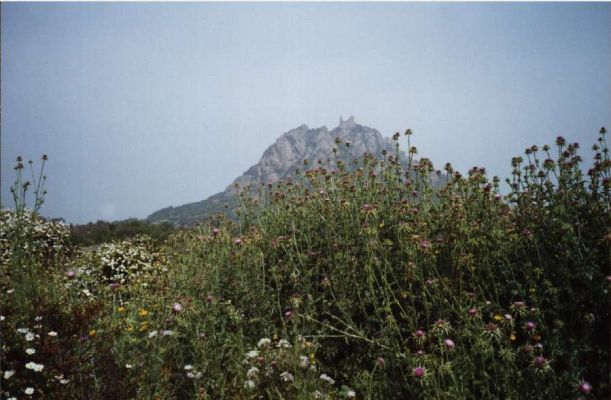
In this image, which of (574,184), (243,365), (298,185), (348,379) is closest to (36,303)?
(243,365)

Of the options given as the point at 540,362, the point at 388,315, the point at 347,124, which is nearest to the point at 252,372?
the point at 388,315

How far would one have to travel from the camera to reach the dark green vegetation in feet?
9.07

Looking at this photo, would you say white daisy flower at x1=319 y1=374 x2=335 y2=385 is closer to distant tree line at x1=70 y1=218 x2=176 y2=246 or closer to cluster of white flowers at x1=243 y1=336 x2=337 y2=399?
cluster of white flowers at x1=243 y1=336 x2=337 y2=399

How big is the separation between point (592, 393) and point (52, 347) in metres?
4.32

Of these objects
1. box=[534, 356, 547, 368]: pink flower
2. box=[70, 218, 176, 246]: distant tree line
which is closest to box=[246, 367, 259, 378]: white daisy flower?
box=[534, 356, 547, 368]: pink flower

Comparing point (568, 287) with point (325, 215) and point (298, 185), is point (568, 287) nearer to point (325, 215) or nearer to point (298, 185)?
point (325, 215)

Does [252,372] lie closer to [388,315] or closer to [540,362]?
[388,315]

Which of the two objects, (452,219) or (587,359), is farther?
(452,219)

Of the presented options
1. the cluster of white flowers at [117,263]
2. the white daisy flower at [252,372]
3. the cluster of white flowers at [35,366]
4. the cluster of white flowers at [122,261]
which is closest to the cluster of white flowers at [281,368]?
the white daisy flower at [252,372]

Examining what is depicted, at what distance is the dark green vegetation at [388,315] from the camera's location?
2.77 meters

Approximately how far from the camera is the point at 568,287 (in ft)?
9.96

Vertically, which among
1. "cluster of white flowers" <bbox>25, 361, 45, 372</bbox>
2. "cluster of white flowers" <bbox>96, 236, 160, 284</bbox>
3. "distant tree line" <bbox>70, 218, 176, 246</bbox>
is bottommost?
"cluster of white flowers" <bbox>25, 361, 45, 372</bbox>

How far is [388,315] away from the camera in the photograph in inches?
123

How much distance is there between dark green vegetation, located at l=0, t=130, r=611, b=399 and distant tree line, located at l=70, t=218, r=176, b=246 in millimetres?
9523
